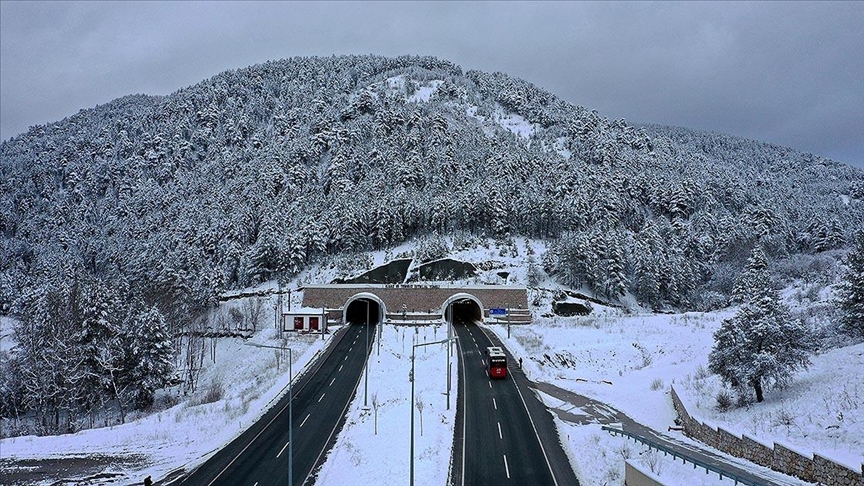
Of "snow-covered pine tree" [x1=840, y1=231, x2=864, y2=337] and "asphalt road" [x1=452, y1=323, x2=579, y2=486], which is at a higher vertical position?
"snow-covered pine tree" [x1=840, y1=231, x2=864, y2=337]

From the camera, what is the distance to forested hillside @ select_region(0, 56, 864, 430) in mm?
94125

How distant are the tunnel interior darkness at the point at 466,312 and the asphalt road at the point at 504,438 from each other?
34.7m

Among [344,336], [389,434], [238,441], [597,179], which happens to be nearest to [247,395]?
[238,441]

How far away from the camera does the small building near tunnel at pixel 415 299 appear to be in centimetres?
8319

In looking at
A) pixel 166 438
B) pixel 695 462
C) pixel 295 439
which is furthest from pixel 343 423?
pixel 695 462

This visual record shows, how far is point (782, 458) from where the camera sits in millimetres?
22312

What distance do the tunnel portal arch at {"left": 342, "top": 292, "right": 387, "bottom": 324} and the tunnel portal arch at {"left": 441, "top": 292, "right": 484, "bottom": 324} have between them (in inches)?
392

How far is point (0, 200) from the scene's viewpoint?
6555 inches

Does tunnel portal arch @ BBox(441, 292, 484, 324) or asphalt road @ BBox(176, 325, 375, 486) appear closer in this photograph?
asphalt road @ BBox(176, 325, 375, 486)

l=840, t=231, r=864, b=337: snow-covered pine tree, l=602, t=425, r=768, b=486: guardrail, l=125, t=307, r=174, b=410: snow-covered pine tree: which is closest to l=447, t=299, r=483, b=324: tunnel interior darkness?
l=125, t=307, r=174, b=410: snow-covered pine tree

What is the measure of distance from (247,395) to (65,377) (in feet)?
68.3

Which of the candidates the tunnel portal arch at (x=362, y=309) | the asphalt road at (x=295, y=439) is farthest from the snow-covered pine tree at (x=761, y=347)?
the tunnel portal arch at (x=362, y=309)

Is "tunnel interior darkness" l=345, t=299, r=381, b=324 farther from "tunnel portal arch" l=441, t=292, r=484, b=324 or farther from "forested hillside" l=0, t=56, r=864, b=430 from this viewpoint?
"forested hillside" l=0, t=56, r=864, b=430

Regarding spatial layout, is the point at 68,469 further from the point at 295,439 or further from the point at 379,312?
the point at 379,312
